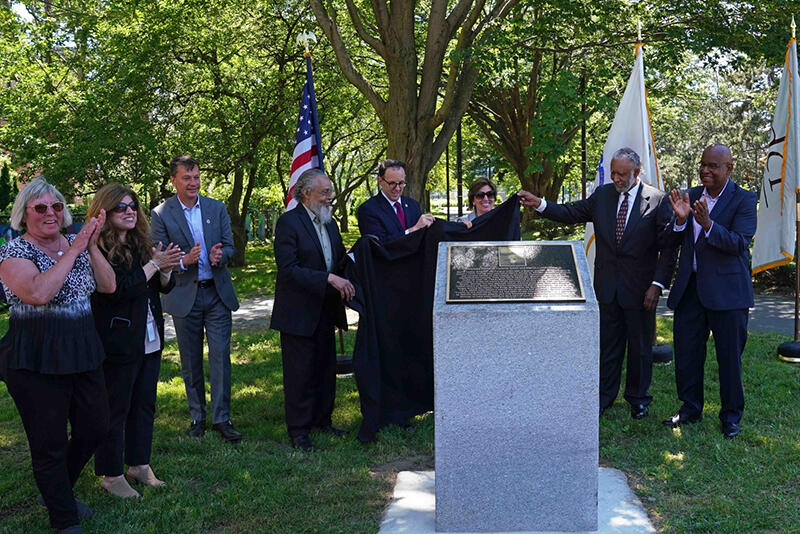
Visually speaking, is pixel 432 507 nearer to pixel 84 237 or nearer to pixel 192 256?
pixel 192 256

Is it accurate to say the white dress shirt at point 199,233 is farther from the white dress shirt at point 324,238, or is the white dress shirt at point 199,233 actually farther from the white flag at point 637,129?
the white flag at point 637,129

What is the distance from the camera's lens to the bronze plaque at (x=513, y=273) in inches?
164

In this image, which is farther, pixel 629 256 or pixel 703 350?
pixel 629 256

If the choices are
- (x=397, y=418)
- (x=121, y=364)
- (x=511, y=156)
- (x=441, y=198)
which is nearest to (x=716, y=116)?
(x=511, y=156)

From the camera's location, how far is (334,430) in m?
6.12

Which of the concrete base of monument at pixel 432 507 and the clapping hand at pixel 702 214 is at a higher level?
the clapping hand at pixel 702 214

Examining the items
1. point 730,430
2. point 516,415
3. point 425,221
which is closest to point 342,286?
point 425,221

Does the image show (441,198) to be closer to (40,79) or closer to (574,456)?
(40,79)

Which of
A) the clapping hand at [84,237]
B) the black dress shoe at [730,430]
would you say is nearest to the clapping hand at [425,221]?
the clapping hand at [84,237]

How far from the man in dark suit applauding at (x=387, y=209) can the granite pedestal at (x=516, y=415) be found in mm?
2050

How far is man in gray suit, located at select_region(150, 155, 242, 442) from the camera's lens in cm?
577

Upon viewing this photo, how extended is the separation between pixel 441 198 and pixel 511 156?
6699 centimetres

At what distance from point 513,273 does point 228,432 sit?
2872 millimetres

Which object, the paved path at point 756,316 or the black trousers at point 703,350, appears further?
the paved path at point 756,316
